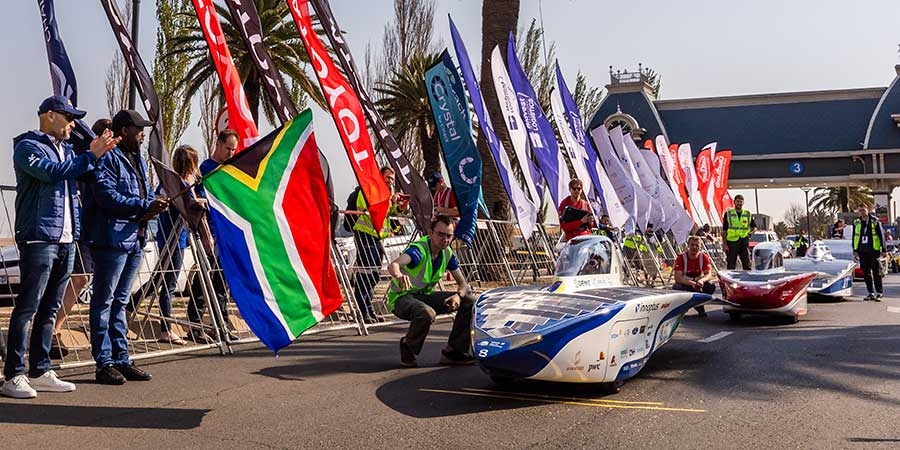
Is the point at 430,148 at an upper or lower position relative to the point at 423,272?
upper

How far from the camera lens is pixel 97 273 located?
618cm

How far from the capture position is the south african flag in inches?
228

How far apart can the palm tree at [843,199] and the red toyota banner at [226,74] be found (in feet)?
212

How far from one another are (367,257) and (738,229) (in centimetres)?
900

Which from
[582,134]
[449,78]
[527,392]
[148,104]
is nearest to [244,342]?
[148,104]

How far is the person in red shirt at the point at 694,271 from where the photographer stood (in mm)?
11289

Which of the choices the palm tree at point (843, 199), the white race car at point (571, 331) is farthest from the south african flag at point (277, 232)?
the palm tree at point (843, 199)

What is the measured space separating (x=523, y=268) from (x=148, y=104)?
25.7ft

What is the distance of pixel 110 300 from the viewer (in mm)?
6234

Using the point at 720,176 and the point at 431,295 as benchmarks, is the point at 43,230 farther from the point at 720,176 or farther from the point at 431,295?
the point at 720,176

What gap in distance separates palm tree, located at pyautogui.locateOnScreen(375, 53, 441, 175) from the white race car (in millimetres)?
21097

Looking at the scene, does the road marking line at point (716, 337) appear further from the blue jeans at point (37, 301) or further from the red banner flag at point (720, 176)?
the red banner flag at point (720, 176)

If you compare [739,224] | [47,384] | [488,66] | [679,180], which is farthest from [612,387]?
[679,180]

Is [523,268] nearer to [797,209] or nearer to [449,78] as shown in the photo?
[449,78]
